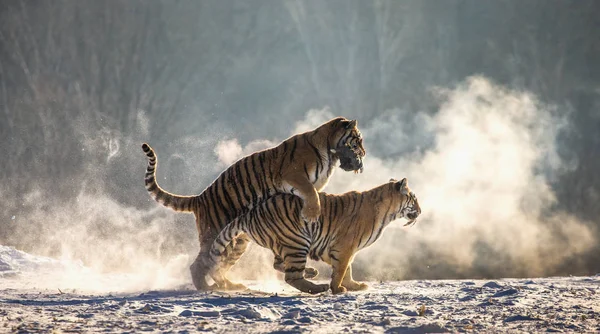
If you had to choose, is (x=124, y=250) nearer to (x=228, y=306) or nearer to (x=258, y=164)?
(x=258, y=164)

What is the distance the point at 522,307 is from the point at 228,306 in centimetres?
269

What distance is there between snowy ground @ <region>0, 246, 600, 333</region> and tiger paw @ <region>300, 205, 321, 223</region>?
846mm

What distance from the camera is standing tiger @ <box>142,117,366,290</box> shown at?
27.5 ft

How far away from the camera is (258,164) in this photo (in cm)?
883

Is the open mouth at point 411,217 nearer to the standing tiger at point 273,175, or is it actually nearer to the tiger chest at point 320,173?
the standing tiger at point 273,175

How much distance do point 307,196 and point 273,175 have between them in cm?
74

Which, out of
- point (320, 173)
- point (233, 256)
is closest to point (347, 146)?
point (320, 173)

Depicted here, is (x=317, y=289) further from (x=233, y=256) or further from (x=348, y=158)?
(x=348, y=158)

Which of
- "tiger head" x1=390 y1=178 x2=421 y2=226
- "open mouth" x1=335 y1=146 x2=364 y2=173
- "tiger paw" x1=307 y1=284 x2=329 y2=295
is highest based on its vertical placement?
"open mouth" x1=335 y1=146 x2=364 y2=173

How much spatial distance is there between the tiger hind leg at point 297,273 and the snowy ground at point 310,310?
0.19 metres

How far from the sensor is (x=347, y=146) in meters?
8.62

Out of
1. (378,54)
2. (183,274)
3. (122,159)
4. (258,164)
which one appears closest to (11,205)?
(122,159)

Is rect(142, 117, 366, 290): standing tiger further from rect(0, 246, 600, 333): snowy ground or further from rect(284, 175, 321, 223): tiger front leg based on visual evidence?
rect(0, 246, 600, 333): snowy ground

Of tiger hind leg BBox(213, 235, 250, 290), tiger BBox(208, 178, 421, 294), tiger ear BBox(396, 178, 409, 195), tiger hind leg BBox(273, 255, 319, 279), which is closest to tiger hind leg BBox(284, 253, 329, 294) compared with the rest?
tiger BBox(208, 178, 421, 294)
